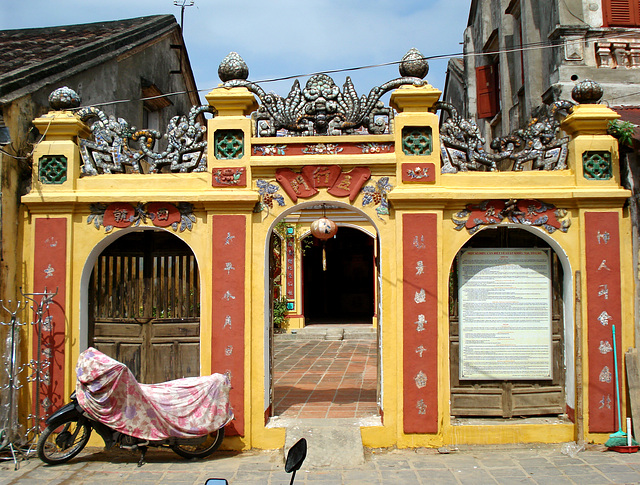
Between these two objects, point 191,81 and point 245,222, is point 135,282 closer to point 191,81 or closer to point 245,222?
point 245,222

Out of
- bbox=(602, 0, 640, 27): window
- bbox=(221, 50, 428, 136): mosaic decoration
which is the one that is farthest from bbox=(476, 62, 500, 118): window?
bbox=(221, 50, 428, 136): mosaic decoration

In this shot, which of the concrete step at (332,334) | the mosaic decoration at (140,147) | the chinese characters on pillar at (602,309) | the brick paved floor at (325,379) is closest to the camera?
the chinese characters on pillar at (602,309)

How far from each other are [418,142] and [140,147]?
11.4 ft

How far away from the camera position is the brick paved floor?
7.68m

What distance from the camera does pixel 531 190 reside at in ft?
22.0

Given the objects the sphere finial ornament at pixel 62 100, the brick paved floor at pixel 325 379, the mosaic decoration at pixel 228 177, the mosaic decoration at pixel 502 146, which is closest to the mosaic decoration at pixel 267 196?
the mosaic decoration at pixel 228 177

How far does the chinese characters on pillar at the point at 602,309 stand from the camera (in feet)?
21.4

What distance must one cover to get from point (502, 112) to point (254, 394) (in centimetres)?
944

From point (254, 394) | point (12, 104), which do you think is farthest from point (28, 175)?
point (254, 394)

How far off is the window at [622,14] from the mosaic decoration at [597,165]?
3758mm

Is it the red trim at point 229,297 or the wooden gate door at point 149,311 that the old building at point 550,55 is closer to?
the red trim at point 229,297

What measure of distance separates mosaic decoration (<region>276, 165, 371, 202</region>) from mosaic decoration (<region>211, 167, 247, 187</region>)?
16.8 inches

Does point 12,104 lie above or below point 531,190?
above

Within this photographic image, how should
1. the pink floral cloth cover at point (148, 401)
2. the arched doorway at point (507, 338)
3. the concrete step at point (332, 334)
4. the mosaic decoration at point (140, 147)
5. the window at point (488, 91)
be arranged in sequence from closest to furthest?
the pink floral cloth cover at point (148, 401) < the arched doorway at point (507, 338) < the mosaic decoration at point (140, 147) < the window at point (488, 91) < the concrete step at point (332, 334)
